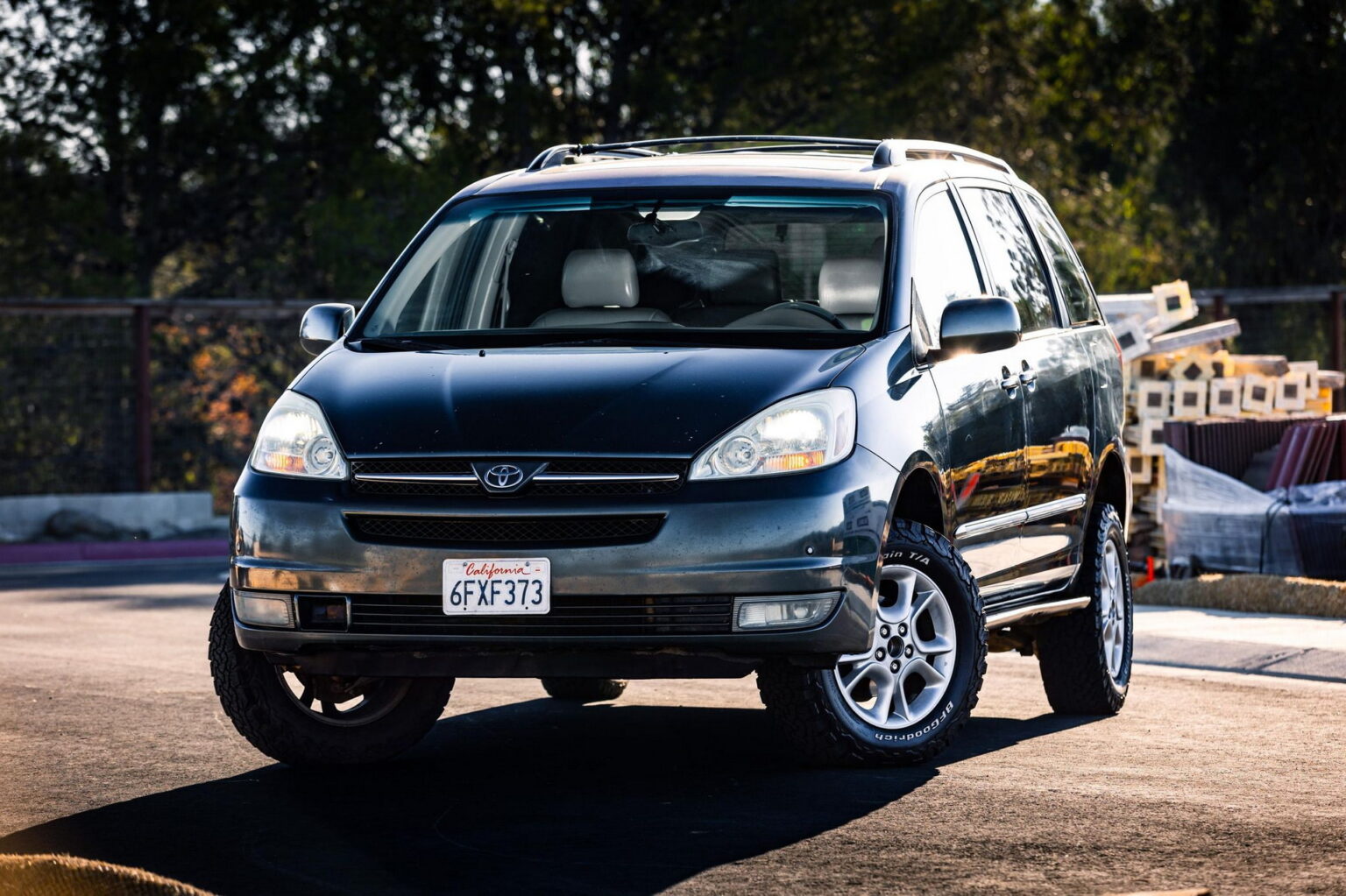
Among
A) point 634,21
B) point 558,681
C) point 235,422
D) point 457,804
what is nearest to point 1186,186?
point 634,21

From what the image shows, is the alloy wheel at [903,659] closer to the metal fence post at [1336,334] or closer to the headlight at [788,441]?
the headlight at [788,441]

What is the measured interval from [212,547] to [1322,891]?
52.3ft

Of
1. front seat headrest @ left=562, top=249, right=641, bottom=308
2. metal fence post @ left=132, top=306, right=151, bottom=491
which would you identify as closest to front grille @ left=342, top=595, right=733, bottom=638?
front seat headrest @ left=562, top=249, right=641, bottom=308

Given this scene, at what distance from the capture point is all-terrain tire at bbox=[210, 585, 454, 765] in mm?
7293

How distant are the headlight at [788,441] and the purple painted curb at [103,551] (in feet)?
43.7

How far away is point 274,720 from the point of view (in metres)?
7.31

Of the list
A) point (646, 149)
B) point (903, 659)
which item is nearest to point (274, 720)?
point (903, 659)

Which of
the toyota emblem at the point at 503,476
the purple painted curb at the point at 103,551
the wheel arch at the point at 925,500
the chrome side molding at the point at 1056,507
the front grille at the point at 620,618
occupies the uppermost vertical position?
the toyota emblem at the point at 503,476

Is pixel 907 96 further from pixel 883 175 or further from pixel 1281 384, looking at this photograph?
pixel 883 175

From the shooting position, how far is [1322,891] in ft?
17.8

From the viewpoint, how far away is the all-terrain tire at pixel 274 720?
729cm

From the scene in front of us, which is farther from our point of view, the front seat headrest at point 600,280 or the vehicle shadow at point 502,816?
the front seat headrest at point 600,280

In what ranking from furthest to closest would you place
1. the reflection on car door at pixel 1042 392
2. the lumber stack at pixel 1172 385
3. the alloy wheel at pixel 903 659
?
the lumber stack at pixel 1172 385 → the reflection on car door at pixel 1042 392 → the alloy wheel at pixel 903 659

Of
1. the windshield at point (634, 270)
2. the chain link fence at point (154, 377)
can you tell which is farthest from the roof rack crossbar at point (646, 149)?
the chain link fence at point (154, 377)
